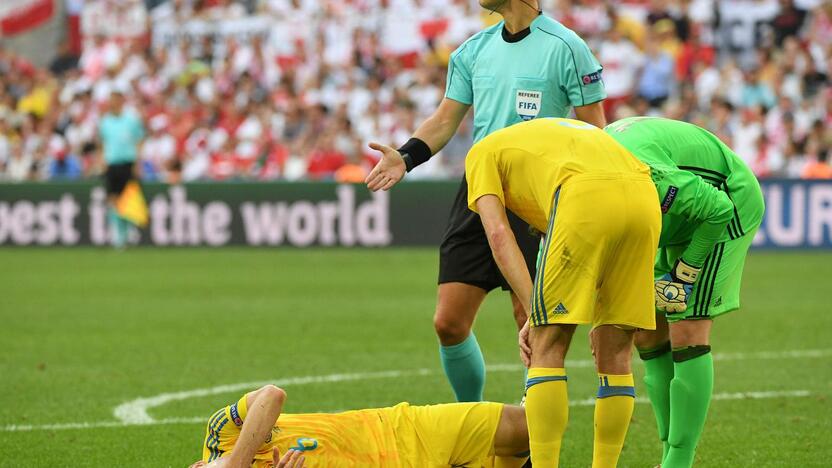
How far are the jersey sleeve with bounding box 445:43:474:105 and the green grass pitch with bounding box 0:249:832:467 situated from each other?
76.6 inches

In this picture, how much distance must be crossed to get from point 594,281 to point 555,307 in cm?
18

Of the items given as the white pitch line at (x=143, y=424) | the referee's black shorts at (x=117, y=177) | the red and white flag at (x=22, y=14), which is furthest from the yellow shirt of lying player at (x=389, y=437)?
the red and white flag at (x=22, y=14)

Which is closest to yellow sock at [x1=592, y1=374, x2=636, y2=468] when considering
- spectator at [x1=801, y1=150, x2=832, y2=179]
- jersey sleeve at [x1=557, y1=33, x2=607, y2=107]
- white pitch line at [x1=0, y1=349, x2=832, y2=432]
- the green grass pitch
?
the green grass pitch

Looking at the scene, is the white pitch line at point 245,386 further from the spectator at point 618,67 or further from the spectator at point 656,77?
the spectator at point 618,67

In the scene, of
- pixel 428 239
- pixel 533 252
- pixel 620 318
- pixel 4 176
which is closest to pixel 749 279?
pixel 428 239

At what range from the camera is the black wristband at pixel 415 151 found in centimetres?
670

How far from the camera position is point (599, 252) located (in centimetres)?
520

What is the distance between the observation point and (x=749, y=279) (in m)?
16.3

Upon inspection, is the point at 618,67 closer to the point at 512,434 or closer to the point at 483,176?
the point at 512,434

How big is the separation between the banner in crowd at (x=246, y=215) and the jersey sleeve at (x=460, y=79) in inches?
507

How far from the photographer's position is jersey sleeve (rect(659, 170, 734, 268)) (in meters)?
5.63

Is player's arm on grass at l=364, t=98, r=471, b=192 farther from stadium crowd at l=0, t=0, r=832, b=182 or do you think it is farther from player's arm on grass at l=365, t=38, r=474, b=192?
stadium crowd at l=0, t=0, r=832, b=182

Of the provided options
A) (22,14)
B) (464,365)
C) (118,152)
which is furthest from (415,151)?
(22,14)

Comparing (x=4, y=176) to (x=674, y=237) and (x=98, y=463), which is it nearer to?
(x=98, y=463)
